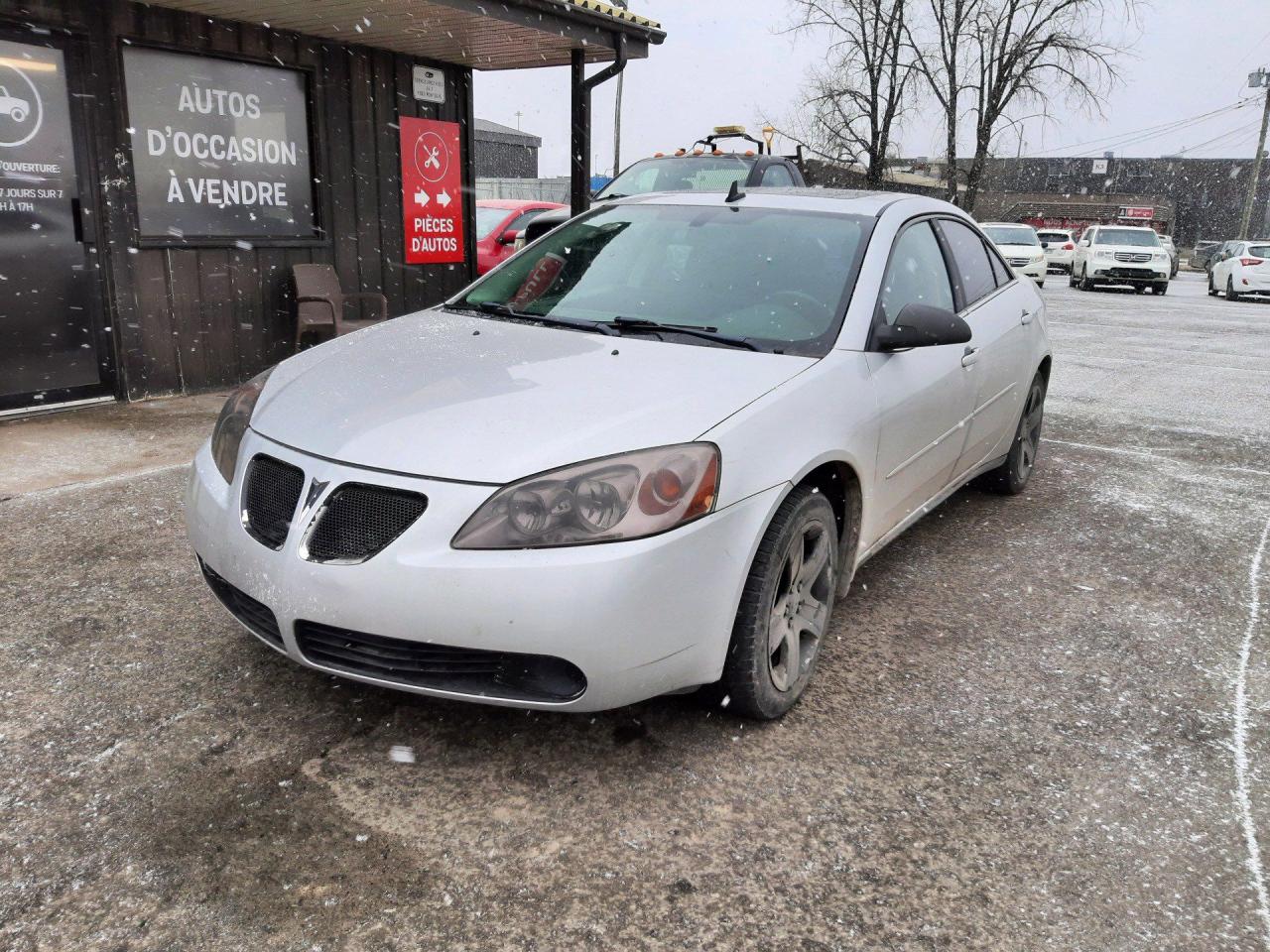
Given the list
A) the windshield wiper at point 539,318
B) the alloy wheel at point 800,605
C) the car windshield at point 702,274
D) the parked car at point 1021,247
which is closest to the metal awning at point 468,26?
the car windshield at point 702,274

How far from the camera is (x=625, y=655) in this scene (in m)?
2.33

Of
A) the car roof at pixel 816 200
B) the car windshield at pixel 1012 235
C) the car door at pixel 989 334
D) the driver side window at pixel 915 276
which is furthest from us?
the car windshield at pixel 1012 235

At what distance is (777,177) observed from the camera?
32.0 feet

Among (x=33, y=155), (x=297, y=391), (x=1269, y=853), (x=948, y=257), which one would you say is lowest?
(x=1269, y=853)

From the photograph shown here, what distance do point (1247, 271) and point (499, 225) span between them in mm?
19374

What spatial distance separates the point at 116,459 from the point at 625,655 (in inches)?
169

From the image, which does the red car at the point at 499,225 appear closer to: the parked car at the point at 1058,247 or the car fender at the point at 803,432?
the car fender at the point at 803,432

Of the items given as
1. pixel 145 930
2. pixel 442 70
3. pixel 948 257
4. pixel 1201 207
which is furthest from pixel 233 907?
pixel 1201 207

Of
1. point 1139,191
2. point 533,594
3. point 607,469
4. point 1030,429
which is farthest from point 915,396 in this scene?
point 1139,191

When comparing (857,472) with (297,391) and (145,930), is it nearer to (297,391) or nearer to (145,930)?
(297,391)

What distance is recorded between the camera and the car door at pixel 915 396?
10.8 ft

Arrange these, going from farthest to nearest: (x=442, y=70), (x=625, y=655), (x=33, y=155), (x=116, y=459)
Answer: (x=442, y=70)
(x=33, y=155)
(x=116, y=459)
(x=625, y=655)

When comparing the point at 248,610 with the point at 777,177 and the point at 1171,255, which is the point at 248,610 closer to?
the point at 777,177

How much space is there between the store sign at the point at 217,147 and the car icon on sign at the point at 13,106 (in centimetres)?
66
